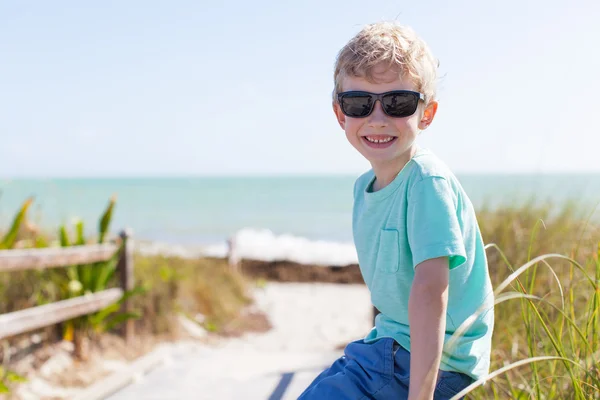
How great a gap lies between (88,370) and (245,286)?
4460mm

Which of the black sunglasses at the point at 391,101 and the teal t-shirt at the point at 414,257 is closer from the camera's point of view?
the teal t-shirt at the point at 414,257

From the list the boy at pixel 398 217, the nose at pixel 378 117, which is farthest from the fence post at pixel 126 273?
the nose at pixel 378 117

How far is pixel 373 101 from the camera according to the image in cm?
172

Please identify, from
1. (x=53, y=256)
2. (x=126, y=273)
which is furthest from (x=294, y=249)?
(x=53, y=256)

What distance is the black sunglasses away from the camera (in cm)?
171

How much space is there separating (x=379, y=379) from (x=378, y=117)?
729mm

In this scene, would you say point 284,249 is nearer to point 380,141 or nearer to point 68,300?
point 68,300

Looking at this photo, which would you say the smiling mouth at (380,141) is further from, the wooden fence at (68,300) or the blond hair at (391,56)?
the wooden fence at (68,300)

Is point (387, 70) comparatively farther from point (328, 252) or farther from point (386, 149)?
point (328, 252)

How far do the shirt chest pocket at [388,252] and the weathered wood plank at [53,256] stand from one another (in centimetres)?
399

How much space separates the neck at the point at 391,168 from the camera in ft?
5.80

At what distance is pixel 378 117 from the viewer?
1716 millimetres

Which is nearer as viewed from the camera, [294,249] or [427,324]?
[427,324]

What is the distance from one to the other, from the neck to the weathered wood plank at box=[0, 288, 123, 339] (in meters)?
3.99
